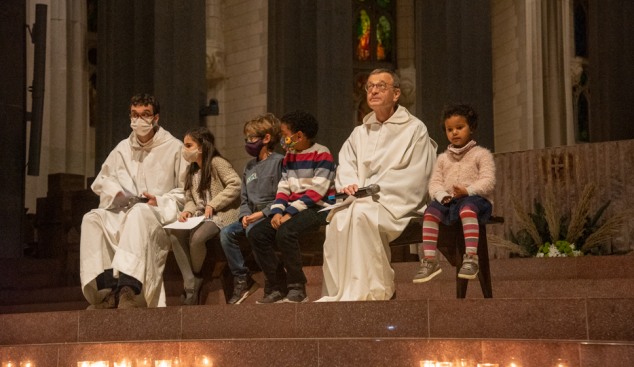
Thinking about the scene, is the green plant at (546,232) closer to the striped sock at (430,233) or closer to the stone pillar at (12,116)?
the striped sock at (430,233)

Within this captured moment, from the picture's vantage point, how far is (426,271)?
5.70 meters

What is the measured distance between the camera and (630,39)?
12.6 meters

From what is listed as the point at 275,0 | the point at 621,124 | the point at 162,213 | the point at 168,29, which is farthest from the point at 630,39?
the point at 162,213

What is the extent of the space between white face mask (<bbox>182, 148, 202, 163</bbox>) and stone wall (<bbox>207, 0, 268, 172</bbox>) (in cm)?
897

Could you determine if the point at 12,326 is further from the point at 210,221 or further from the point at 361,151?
the point at 361,151

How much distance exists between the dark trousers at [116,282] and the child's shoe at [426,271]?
2.22m

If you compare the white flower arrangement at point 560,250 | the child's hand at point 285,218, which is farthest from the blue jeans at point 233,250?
the white flower arrangement at point 560,250

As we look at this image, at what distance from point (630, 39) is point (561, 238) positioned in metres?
5.64

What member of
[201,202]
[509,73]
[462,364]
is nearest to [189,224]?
[201,202]

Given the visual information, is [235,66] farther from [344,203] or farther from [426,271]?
[426,271]

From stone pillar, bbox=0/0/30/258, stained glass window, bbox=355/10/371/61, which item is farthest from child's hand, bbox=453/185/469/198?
stained glass window, bbox=355/10/371/61

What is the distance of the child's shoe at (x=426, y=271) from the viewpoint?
5672 millimetres

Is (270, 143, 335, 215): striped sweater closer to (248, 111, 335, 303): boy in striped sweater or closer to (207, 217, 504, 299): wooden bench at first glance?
(248, 111, 335, 303): boy in striped sweater

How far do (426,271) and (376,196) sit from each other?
70 cm
